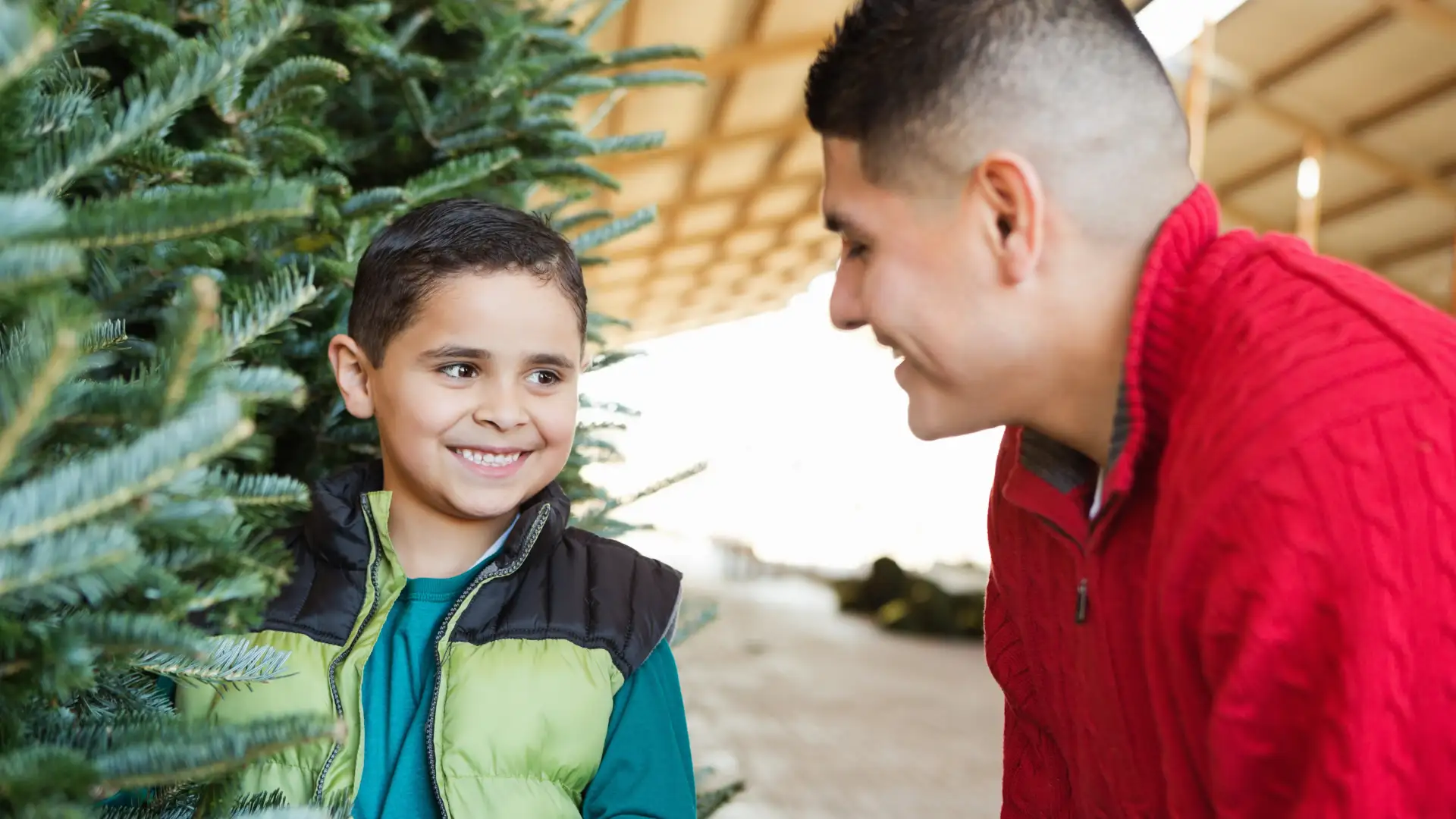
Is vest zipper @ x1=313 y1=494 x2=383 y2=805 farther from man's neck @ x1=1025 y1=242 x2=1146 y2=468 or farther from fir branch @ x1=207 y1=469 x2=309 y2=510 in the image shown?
man's neck @ x1=1025 y1=242 x2=1146 y2=468

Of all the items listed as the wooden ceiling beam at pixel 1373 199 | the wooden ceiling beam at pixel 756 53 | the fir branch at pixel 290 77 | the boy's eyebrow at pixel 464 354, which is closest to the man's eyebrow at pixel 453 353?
the boy's eyebrow at pixel 464 354

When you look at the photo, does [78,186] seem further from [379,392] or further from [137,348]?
[379,392]

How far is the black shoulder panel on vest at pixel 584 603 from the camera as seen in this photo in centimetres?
122

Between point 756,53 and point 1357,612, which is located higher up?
point 756,53

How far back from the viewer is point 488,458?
1.26m

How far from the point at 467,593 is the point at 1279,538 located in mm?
847

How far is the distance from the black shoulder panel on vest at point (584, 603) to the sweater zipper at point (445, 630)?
14 mm

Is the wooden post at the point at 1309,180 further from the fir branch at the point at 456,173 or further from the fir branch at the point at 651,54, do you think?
the fir branch at the point at 456,173

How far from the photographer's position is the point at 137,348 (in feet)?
3.48

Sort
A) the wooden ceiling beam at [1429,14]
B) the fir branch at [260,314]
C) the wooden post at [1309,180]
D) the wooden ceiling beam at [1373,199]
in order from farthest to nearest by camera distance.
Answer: the wooden ceiling beam at [1373,199], the wooden post at [1309,180], the wooden ceiling beam at [1429,14], the fir branch at [260,314]

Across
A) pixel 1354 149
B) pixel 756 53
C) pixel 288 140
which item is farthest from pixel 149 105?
pixel 1354 149

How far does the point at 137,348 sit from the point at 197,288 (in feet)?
2.16

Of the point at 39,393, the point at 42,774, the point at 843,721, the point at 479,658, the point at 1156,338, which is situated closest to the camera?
the point at 39,393

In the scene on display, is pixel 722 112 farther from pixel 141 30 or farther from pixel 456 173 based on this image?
pixel 141 30
